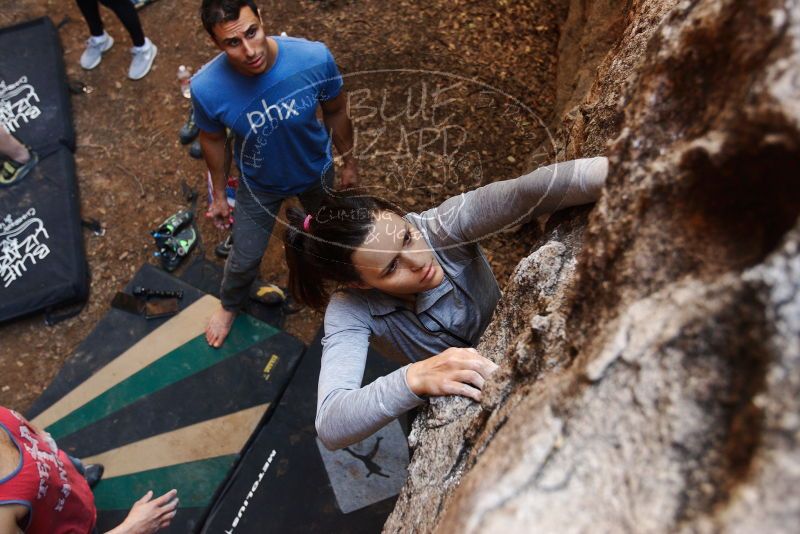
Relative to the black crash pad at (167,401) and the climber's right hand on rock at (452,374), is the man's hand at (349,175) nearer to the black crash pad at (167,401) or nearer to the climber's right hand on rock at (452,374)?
the climber's right hand on rock at (452,374)

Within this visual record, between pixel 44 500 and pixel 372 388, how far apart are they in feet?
5.30

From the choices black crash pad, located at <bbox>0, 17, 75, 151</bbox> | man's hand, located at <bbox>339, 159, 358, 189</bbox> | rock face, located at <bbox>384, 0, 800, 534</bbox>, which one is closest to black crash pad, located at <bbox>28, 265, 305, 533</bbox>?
man's hand, located at <bbox>339, 159, 358, 189</bbox>

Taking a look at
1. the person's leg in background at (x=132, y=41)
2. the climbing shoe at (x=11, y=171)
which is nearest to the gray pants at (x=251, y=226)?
the climbing shoe at (x=11, y=171)

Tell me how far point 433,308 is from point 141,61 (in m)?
4.20

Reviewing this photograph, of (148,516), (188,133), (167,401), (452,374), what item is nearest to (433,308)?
(452,374)

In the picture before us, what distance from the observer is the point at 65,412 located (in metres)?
3.58

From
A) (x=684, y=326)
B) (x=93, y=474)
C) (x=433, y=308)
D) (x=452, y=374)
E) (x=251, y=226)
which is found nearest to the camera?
(x=684, y=326)

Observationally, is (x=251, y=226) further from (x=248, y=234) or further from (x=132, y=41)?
(x=132, y=41)

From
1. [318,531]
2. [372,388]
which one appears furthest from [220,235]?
[372,388]

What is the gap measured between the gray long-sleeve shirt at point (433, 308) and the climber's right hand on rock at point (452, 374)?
0.04 m

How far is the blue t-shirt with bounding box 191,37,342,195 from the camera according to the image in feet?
8.70

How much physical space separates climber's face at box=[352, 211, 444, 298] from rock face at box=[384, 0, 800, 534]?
61cm

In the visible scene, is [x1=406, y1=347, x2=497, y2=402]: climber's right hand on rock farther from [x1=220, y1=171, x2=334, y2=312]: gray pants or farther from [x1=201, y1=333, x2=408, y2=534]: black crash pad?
[x1=201, y1=333, x2=408, y2=534]: black crash pad

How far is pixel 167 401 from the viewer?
3510 millimetres
